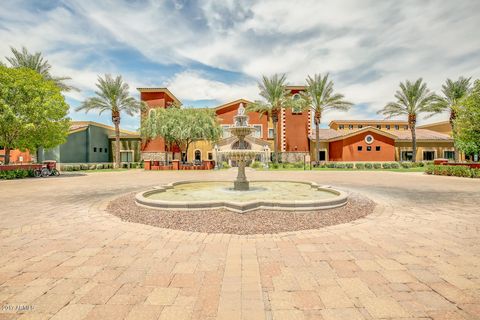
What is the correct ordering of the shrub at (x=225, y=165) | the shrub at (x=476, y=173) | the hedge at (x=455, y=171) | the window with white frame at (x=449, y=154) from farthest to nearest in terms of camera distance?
the window with white frame at (x=449, y=154) → the shrub at (x=225, y=165) → the hedge at (x=455, y=171) → the shrub at (x=476, y=173)

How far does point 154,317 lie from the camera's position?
7.96 feet

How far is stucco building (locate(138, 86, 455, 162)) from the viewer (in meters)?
36.5

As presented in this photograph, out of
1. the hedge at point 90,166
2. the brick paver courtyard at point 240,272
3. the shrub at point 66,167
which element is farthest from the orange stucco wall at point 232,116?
the brick paver courtyard at point 240,272

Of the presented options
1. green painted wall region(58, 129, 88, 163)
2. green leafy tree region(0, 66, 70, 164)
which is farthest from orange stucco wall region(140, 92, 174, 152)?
green leafy tree region(0, 66, 70, 164)

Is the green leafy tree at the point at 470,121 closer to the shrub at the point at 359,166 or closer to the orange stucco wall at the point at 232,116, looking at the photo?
the shrub at the point at 359,166

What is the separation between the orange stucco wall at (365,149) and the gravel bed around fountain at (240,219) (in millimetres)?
32023

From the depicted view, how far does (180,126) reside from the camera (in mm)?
29734

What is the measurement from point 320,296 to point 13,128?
2631cm

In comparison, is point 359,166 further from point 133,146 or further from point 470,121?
point 133,146

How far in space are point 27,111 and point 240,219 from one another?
2350 centimetres

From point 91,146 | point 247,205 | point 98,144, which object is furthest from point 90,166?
point 247,205

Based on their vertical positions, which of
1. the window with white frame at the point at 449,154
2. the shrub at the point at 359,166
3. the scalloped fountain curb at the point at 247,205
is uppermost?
the window with white frame at the point at 449,154

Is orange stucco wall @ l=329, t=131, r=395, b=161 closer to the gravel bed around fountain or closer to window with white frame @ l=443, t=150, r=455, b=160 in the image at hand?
window with white frame @ l=443, t=150, r=455, b=160

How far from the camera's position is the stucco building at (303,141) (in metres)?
36.5
